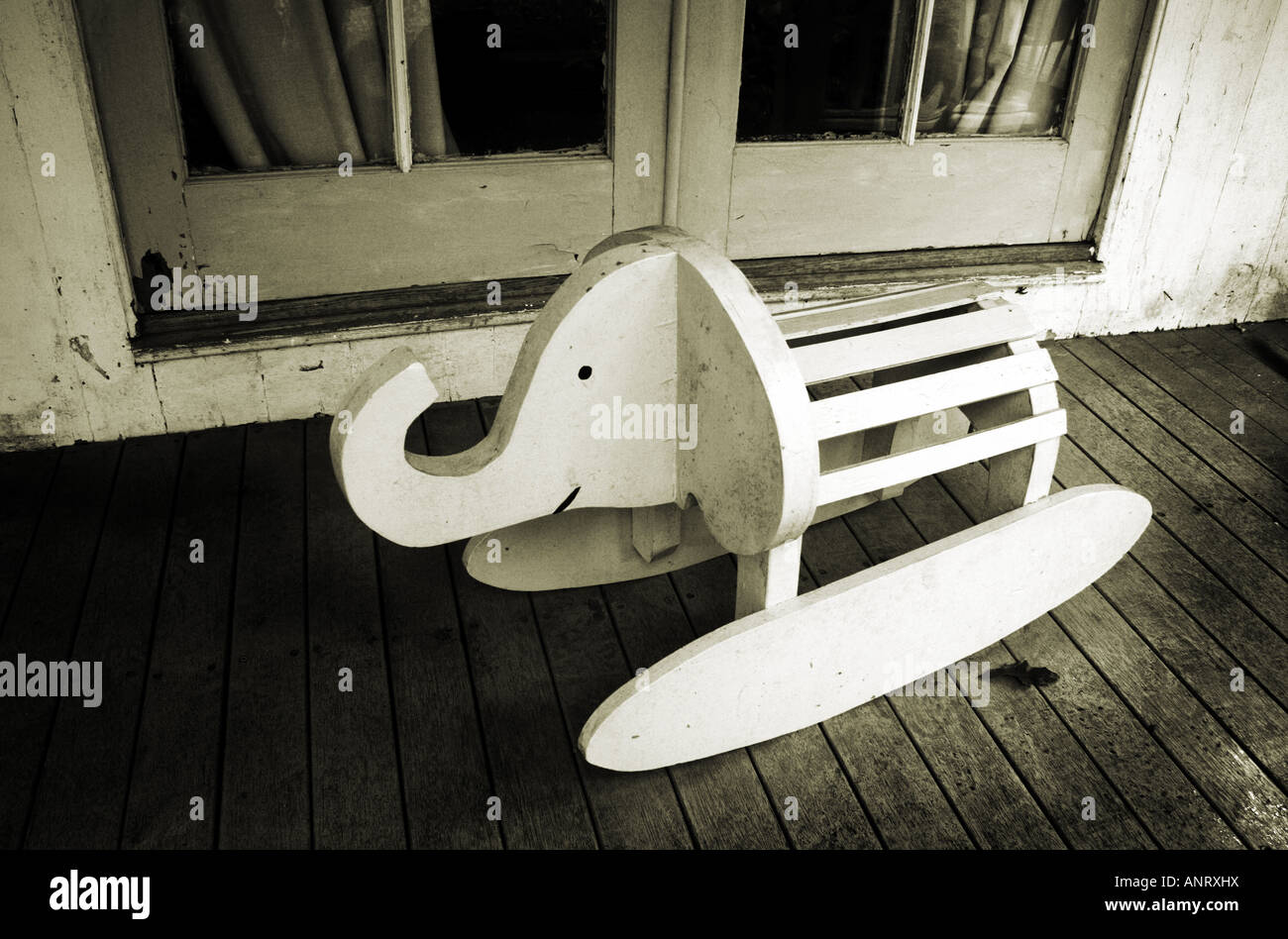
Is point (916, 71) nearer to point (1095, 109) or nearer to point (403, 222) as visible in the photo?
point (1095, 109)

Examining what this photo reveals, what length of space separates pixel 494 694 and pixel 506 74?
1.37 meters

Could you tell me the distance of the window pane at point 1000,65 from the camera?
107 inches

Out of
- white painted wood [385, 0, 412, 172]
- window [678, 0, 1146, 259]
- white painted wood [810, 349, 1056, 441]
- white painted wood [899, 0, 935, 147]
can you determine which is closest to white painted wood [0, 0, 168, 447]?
white painted wood [385, 0, 412, 172]

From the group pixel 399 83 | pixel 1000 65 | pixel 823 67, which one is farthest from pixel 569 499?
pixel 1000 65

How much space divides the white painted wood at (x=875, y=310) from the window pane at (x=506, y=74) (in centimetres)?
91

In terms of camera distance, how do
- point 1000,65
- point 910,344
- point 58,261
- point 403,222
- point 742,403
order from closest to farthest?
point 742,403, point 910,344, point 58,261, point 403,222, point 1000,65

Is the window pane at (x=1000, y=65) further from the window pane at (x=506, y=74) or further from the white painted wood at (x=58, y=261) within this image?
the white painted wood at (x=58, y=261)

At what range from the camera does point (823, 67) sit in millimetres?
2643

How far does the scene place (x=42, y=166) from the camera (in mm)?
2127

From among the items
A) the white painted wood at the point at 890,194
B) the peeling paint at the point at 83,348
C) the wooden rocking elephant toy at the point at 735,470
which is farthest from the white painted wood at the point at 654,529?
the peeling paint at the point at 83,348

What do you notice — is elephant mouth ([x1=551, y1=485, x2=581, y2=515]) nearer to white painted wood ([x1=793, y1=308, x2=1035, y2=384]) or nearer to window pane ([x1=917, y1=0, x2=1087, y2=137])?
white painted wood ([x1=793, y1=308, x2=1035, y2=384])

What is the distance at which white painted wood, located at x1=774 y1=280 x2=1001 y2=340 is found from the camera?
1.81 metres
